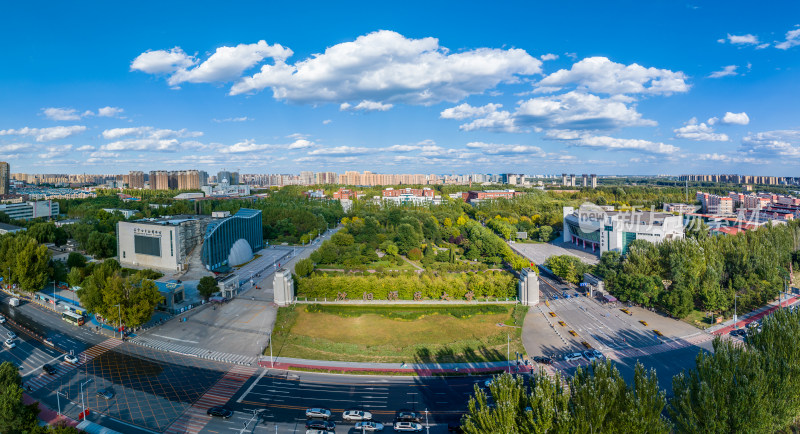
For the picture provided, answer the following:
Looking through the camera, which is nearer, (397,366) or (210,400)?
(210,400)

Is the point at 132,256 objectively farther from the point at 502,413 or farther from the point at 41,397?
the point at 502,413

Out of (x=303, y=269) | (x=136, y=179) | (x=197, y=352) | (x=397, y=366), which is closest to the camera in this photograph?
(x=397, y=366)

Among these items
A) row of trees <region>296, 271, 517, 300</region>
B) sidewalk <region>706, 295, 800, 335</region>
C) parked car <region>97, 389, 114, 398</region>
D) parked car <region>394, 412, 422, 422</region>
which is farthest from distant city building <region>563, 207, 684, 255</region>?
parked car <region>97, 389, 114, 398</region>

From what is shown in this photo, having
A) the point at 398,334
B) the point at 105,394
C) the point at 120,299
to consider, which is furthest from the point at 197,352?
the point at 398,334

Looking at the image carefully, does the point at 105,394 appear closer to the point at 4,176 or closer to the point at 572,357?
the point at 572,357

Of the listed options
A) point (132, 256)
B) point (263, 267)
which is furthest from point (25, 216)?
point (263, 267)

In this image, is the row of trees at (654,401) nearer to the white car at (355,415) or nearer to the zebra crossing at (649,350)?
the white car at (355,415)

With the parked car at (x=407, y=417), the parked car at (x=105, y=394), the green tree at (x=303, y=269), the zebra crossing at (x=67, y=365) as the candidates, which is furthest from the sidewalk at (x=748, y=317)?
the zebra crossing at (x=67, y=365)
